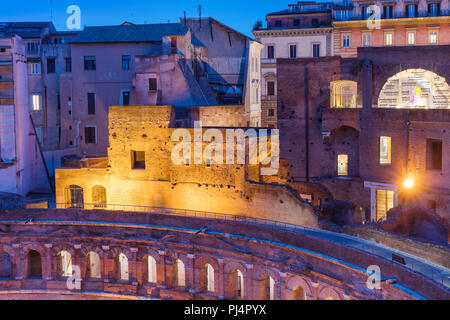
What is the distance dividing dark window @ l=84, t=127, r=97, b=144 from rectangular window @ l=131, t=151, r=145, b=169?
7191mm

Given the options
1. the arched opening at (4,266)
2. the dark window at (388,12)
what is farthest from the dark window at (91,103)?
the dark window at (388,12)

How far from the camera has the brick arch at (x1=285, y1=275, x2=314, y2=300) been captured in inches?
805

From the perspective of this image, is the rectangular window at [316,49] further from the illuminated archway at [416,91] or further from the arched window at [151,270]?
the arched window at [151,270]

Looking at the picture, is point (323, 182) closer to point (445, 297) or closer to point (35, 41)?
point (445, 297)

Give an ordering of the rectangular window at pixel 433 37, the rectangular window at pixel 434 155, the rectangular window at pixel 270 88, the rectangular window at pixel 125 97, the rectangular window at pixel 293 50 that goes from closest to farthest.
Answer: the rectangular window at pixel 434 155 → the rectangular window at pixel 125 97 → the rectangular window at pixel 433 37 → the rectangular window at pixel 293 50 → the rectangular window at pixel 270 88

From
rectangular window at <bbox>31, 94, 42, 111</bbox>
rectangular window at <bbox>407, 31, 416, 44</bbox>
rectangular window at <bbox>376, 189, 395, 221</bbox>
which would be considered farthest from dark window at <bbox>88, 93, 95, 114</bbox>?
rectangular window at <bbox>407, 31, 416, 44</bbox>

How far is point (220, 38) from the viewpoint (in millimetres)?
41031

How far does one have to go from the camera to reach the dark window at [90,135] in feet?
119

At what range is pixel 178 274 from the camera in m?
26.2

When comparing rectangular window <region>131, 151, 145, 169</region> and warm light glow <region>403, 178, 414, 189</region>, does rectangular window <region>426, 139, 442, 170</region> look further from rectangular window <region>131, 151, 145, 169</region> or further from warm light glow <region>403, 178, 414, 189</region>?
rectangular window <region>131, 151, 145, 169</region>

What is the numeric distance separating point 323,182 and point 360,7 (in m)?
17.6

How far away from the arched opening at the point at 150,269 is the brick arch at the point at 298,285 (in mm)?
7407

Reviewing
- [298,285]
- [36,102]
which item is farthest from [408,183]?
[36,102]

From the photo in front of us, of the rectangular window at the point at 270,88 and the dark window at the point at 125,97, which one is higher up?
the rectangular window at the point at 270,88
